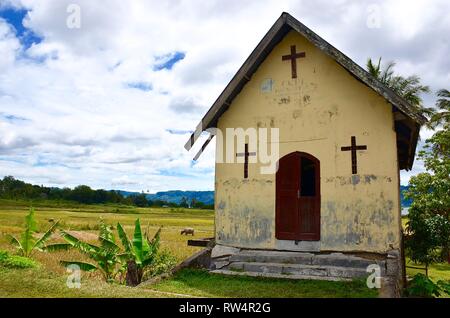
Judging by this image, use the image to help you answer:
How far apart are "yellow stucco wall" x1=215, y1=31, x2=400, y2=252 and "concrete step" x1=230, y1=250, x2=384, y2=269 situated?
21 centimetres

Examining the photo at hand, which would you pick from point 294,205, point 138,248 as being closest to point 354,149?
point 294,205

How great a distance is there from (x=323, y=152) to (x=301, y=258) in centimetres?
272

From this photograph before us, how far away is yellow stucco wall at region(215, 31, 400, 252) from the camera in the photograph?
980cm

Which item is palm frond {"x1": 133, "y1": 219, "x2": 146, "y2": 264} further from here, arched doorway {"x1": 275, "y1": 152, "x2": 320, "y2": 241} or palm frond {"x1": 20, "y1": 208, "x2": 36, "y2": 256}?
palm frond {"x1": 20, "y1": 208, "x2": 36, "y2": 256}

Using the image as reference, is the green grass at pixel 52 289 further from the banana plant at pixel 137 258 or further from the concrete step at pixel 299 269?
the concrete step at pixel 299 269

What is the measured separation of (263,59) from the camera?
11398 millimetres

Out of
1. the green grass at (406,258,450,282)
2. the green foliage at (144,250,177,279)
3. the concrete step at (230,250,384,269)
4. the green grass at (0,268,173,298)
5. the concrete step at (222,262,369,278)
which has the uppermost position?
the concrete step at (230,250,384,269)

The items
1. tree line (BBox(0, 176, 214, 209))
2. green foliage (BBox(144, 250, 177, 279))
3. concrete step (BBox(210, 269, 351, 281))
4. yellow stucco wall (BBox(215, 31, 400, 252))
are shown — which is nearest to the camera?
concrete step (BBox(210, 269, 351, 281))

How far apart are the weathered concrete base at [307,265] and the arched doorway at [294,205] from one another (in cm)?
56

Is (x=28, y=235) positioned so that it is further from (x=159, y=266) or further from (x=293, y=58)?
(x=293, y=58)

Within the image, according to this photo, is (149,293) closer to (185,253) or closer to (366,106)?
(366,106)

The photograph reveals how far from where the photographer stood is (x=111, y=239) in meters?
12.5

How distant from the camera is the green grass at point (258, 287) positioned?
27.2 ft

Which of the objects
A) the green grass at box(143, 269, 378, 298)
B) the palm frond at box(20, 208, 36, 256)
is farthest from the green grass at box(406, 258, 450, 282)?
the palm frond at box(20, 208, 36, 256)
